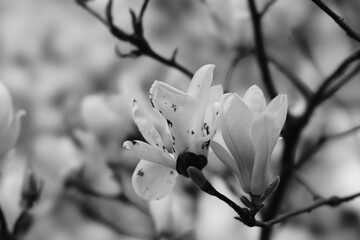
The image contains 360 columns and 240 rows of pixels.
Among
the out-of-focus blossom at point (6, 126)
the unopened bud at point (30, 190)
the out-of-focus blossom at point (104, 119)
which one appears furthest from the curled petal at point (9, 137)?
the out-of-focus blossom at point (104, 119)

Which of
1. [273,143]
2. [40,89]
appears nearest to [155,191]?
[273,143]

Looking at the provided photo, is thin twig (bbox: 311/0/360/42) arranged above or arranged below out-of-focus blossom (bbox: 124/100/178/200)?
above

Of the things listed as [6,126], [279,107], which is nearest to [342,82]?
[279,107]

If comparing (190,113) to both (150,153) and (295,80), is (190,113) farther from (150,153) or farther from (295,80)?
(295,80)

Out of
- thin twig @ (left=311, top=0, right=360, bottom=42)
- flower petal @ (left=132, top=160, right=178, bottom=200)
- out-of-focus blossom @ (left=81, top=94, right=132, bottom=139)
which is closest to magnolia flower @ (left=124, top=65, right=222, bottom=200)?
flower petal @ (left=132, top=160, right=178, bottom=200)

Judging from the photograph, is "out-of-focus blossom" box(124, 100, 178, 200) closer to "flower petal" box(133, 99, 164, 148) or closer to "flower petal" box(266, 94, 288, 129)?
"flower petal" box(133, 99, 164, 148)

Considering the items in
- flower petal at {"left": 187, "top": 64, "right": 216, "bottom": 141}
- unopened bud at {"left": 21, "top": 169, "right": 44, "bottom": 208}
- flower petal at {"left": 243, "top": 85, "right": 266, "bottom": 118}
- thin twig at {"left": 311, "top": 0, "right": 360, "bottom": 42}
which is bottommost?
unopened bud at {"left": 21, "top": 169, "right": 44, "bottom": 208}
